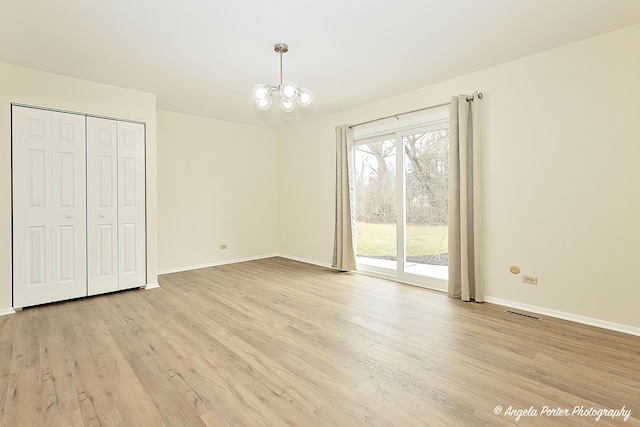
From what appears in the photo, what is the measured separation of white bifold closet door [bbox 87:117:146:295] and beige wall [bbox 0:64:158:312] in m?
0.10

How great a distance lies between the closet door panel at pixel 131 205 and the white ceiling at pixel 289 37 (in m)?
0.68

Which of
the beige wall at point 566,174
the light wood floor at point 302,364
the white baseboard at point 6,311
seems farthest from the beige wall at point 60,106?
the beige wall at point 566,174

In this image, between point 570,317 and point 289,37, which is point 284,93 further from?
point 570,317

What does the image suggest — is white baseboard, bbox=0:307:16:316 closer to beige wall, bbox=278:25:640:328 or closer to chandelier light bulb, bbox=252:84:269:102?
chandelier light bulb, bbox=252:84:269:102

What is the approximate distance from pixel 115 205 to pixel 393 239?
12.8 feet

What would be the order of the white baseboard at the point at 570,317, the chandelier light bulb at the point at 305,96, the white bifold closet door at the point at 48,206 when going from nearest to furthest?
1. the white baseboard at the point at 570,317
2. the chandelier light bulb at the point at 305,96
3. the white bifold closet door at the point at 48,206

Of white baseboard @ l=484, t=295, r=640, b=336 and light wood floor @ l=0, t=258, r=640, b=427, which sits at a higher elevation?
white baseboard @ l=484, t=295, r=640, b=336

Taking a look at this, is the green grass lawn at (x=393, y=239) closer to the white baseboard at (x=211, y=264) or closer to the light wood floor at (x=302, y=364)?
the light wood floor at (x=302, y=364)

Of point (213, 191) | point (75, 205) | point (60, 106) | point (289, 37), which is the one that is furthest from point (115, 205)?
point (289, 37)

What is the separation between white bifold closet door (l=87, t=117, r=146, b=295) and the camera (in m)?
3.88

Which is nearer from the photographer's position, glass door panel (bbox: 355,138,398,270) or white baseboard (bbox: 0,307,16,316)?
white baseboard (bbox: 0,307,16,316)

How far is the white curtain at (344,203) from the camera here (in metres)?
5.09

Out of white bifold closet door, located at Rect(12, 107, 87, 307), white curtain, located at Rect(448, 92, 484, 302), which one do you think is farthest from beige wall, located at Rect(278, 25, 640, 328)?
white bifold closet door, located at Rect(12, 107, 87, 307)

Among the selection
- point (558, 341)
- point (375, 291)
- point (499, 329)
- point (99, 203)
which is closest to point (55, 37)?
point (99, 203)
